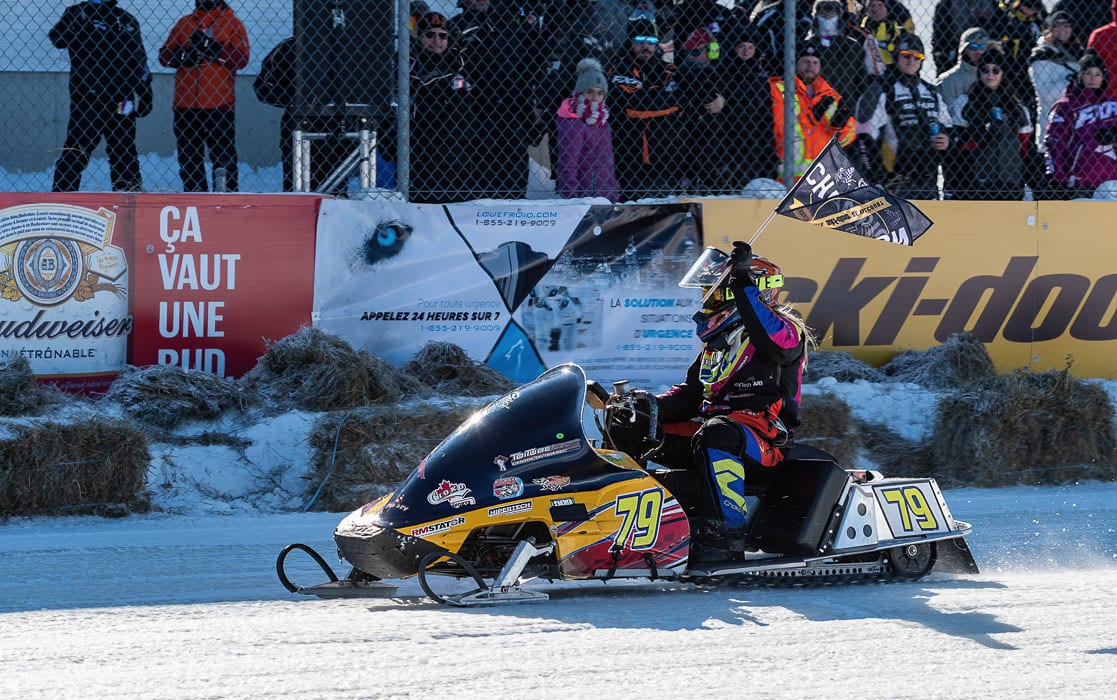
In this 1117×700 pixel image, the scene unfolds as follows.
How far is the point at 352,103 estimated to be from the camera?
352 inches

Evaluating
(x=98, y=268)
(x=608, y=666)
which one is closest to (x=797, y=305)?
(x=98, y=268)

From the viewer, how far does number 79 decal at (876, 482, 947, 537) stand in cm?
621

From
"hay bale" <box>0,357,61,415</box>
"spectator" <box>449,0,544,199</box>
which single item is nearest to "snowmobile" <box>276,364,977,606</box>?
"hay bale" <box>0,357,61,415</box>

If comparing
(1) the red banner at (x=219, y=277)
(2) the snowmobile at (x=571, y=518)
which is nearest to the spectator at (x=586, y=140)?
(1) the red banner at (x=219, y=277)

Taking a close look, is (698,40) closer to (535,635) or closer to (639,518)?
(639,518)

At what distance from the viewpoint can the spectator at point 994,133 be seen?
33.9 feet

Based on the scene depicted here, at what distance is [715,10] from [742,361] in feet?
15.7

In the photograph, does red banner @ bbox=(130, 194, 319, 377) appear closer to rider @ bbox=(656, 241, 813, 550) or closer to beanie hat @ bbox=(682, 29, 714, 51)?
beanie hat @ bbox=(682, 29, 714, 51)

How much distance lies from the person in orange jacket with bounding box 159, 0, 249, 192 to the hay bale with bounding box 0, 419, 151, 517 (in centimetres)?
256

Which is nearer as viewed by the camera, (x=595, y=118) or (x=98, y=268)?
(x=98, y=268)

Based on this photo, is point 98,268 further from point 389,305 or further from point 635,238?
point 635,238

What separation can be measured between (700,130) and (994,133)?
2353 mm

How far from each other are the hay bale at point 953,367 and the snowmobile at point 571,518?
9.93 feet

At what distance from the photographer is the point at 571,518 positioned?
18.0 feet
